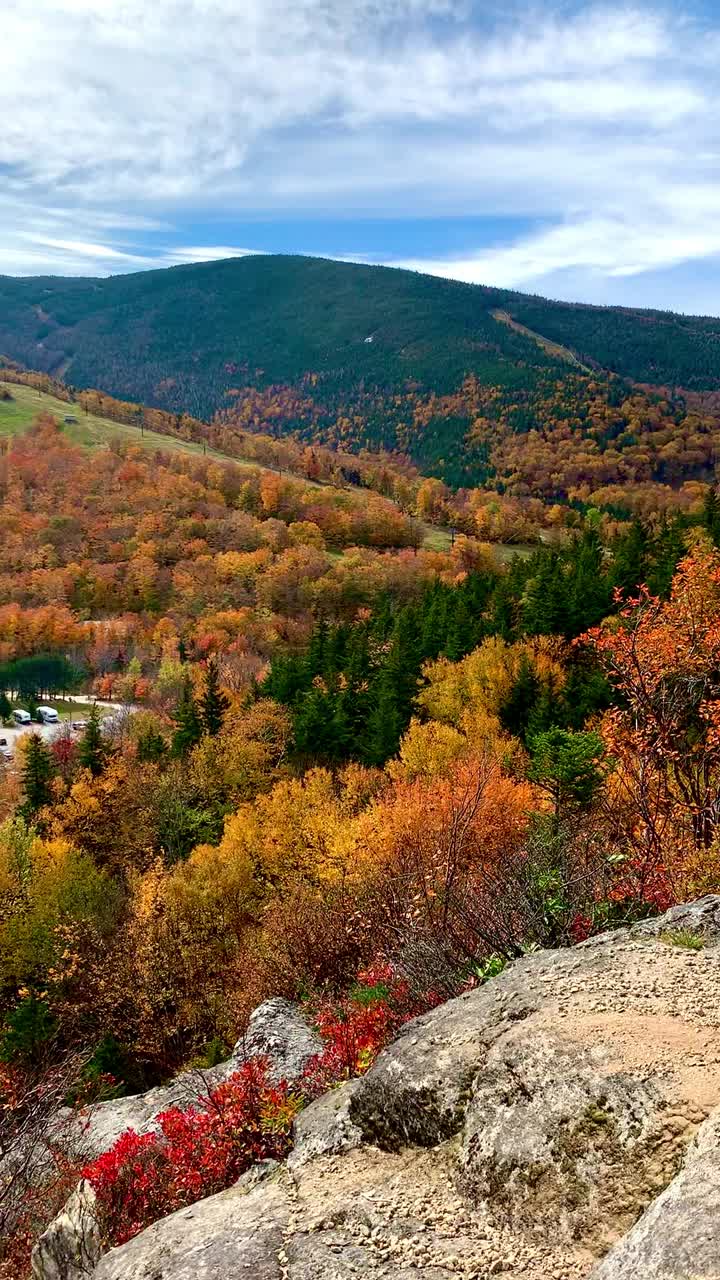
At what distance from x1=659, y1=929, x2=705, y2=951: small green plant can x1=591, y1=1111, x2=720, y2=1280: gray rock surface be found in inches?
134

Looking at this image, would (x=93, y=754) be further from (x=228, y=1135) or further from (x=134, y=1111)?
(x=228, y=1135)

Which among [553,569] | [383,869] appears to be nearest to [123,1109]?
[383,869]

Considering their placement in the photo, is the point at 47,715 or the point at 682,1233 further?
the point at 47,715

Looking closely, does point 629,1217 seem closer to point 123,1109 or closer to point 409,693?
point 123,1109

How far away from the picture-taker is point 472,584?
255 ft

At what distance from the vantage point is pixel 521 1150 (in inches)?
276

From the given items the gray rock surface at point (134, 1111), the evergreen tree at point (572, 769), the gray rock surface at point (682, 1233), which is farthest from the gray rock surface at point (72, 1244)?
the evergreen tree at point (572, 769)

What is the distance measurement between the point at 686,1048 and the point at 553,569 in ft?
192

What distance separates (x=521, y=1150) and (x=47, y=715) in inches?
4199

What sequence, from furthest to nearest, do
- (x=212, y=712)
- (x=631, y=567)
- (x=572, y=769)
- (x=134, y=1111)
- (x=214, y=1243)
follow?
(x=212, y=712)
(x=631, y=567)
(x=572, y=769)
(x=134, y=1111)
(x=214, y=1243)

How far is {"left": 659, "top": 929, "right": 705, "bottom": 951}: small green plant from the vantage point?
360 inches

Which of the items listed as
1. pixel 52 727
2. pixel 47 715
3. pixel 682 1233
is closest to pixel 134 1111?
pixel 682 1233

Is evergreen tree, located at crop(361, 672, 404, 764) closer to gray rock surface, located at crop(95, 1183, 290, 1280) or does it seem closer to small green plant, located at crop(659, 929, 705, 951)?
small green plant, located at crop(659, 929, 705, 951)

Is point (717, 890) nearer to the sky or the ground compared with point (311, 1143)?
nearer to the sky
